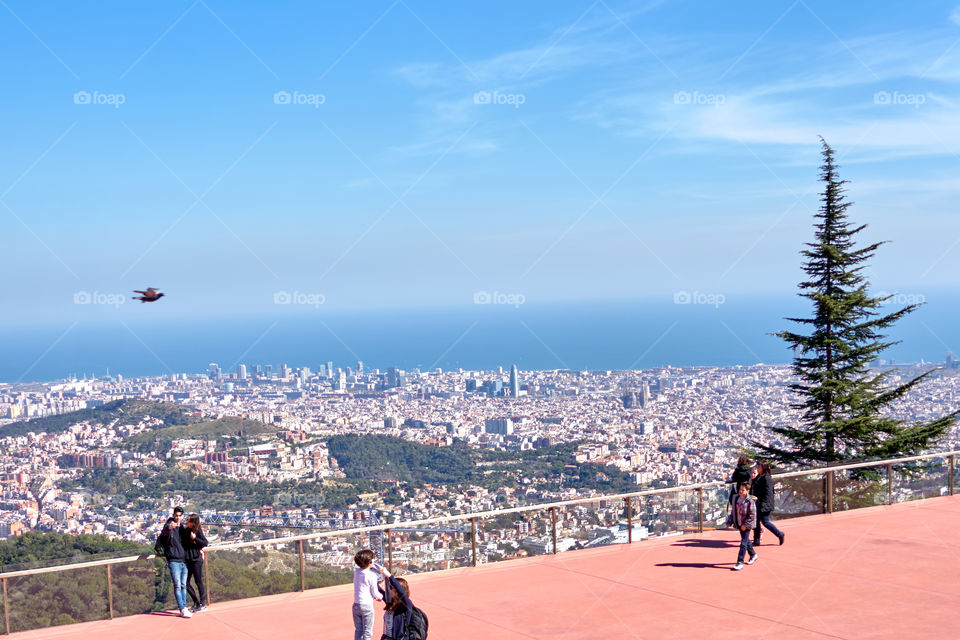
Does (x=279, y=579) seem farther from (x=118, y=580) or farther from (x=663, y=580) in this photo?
(x=663, y=580)

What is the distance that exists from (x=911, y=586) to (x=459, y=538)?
5481 mm

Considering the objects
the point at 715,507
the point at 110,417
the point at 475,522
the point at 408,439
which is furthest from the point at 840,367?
the point at 110,417

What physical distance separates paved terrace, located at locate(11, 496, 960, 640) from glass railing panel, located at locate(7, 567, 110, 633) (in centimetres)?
13

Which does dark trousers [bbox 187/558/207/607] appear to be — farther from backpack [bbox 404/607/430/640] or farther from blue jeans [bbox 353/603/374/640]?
backpack [bbox 404/607/430/640]

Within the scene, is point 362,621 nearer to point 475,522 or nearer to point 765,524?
point 475,522

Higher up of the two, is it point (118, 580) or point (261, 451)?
point (118, 580)

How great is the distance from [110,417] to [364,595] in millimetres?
50186

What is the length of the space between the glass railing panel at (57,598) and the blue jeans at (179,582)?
2.33 feet

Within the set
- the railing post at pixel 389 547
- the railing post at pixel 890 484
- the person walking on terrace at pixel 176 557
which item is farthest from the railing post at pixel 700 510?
the person walking on terrace at pixel 176 557

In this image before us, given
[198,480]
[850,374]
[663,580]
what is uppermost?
[850,374]

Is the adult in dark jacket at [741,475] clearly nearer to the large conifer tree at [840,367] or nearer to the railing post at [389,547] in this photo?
the railing post at [389,547]

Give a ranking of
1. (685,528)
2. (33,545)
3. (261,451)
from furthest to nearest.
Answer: (261,451)
(33,545)
(685,528)

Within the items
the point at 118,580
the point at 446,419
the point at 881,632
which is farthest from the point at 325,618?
the point at 446,419

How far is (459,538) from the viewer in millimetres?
11695
